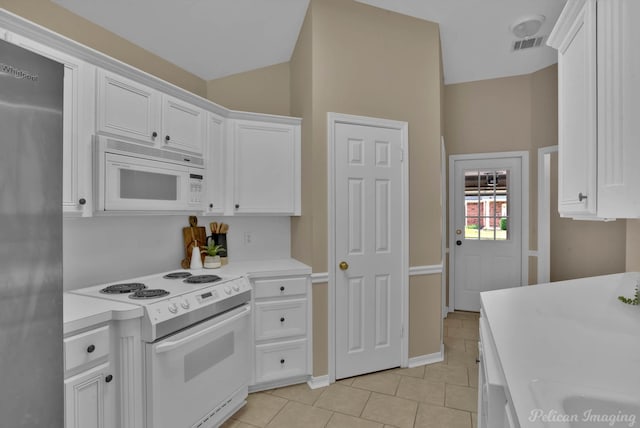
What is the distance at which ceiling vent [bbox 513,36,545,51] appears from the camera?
10.5ft

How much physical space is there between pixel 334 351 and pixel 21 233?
232 centimetres

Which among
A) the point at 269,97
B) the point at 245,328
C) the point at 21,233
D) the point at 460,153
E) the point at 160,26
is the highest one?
the point at 160,26

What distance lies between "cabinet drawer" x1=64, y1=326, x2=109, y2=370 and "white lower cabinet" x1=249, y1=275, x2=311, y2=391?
41.4 inches

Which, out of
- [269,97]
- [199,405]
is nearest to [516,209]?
[269,97]

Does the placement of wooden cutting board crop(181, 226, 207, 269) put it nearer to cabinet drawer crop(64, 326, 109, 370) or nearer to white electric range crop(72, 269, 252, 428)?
white electric range crop(72, 269, 252, 428)

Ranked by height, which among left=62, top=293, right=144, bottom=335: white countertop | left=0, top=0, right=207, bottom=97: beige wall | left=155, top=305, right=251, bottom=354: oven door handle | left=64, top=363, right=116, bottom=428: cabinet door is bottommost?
left=64, top=363, right=116, bottom=428: cabinet door

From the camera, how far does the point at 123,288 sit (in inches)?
78.4

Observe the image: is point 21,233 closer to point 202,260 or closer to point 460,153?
point 202,260

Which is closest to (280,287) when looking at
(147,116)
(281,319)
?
(281,319)

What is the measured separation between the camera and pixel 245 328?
7.40 ft

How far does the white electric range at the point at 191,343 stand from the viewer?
1673 millimetres

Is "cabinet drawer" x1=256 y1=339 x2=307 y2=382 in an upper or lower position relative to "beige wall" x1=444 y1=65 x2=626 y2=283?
lower

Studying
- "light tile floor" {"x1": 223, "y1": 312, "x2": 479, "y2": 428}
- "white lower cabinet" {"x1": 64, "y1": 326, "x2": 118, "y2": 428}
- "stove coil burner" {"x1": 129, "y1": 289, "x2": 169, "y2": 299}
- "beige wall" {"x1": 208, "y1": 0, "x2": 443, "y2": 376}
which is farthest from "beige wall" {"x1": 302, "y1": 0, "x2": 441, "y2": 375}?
"white lower cabinet" {"x1": 64, "y1": 326, "x2": 118, "y2": 428}

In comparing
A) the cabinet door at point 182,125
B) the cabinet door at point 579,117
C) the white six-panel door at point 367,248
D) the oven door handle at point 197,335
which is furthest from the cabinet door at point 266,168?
the cabinet door at point 579,117
